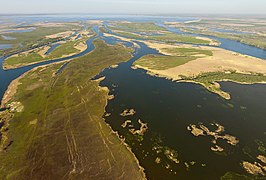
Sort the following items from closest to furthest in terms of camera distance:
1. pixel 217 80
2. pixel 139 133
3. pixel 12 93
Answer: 1. pixel 139 133
2. pixel 12 93
3. pixel 217 80

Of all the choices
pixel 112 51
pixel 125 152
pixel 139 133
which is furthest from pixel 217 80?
pixel 112 51

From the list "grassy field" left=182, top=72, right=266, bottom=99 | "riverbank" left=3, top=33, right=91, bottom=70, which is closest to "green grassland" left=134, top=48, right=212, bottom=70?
"grassy field" left=182, top=72, right=266, bottom=99

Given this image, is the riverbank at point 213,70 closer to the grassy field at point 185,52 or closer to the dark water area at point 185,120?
the dark water area at point 185,120

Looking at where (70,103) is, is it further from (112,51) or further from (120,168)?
(112,51)

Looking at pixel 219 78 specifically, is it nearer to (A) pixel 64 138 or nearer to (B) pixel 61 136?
(A) pixel 64 138

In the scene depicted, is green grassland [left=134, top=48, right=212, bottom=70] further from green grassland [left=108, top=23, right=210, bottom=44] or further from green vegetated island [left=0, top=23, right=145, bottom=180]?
green grassland [left=108, top=23, right=210, bottom=44]

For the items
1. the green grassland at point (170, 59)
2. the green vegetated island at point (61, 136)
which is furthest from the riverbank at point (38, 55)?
the green grassland at point (170, 59)
